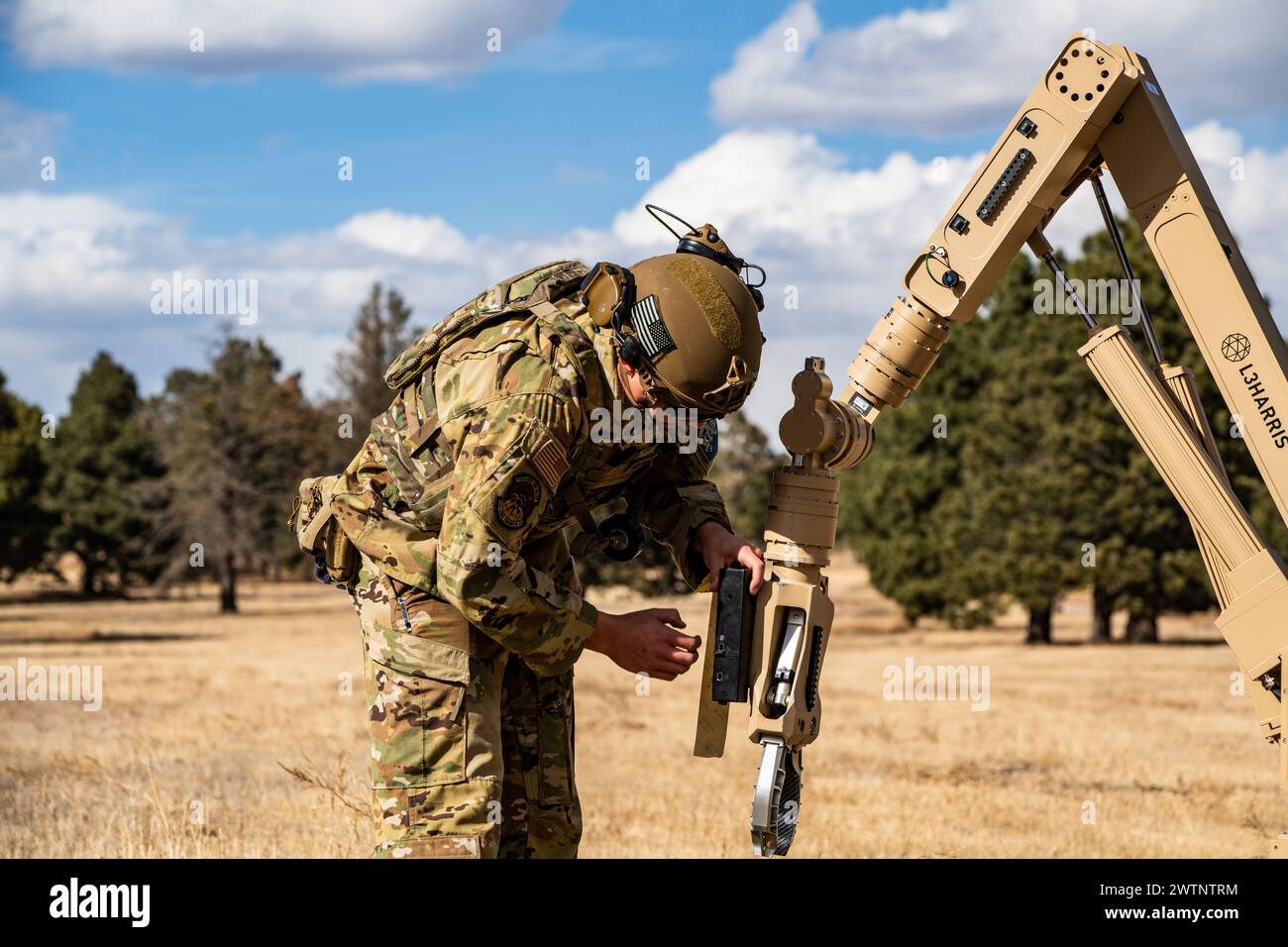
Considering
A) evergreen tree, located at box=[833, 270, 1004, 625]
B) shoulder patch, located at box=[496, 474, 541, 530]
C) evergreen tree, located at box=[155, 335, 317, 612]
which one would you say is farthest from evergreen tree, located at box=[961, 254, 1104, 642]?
shoulder patch, located at box=[496, 474, 541, 530]

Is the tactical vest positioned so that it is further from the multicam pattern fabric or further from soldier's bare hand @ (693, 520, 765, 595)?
soldier's bare hand @ (693, 520, 765, 595)

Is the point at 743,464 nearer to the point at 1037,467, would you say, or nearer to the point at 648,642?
the point at 1037,467

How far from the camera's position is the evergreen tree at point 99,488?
59.7 meters

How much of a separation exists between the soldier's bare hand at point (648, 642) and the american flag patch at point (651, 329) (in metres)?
0.86

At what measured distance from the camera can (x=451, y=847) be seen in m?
4.59

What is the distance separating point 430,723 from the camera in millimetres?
4723

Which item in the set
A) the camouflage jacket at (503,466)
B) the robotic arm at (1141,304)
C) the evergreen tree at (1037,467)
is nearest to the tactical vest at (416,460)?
the camouflage jacket at (503,466)

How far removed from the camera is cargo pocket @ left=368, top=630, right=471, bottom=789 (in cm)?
469

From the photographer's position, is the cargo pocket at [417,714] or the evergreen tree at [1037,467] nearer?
the cargo pocket at [417,714]

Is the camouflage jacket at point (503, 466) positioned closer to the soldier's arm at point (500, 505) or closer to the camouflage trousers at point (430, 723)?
the soldier's arm at point (500, 505)

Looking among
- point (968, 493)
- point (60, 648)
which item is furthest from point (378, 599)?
point (968, 493)

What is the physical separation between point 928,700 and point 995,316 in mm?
20451

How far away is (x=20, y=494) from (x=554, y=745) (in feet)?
165
